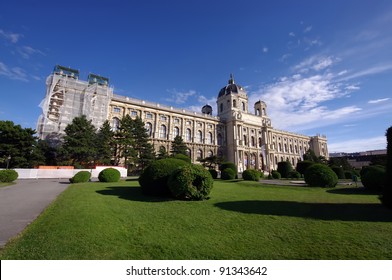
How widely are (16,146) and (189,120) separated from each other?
1458 inches

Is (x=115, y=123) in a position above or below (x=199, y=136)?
above

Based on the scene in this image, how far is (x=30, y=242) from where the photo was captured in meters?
4.51

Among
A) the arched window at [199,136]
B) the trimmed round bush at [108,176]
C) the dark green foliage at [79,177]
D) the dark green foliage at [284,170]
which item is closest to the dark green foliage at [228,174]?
the dark green foliage at [284,170]

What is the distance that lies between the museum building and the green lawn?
34507 mm

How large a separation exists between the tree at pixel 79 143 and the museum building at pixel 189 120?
5.60 m

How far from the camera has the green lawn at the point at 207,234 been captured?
399cm

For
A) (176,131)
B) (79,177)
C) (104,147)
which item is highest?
(176,131)

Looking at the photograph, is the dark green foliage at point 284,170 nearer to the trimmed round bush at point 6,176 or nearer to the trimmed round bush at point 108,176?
the trimmed round bush at point 108,176

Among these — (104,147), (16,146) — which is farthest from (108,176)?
(16,146)

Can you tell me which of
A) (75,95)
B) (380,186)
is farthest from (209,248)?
(75,95)

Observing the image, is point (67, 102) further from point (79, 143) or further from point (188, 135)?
point (188, 135)

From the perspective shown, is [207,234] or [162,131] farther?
[162,131]

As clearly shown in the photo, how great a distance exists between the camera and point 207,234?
16.6 feet

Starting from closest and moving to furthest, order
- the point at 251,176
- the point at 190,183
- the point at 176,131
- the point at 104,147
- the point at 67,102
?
the point at 190,183
the point at 251,176
the point at 104,147
the point at 67,102
the point at 176,131
